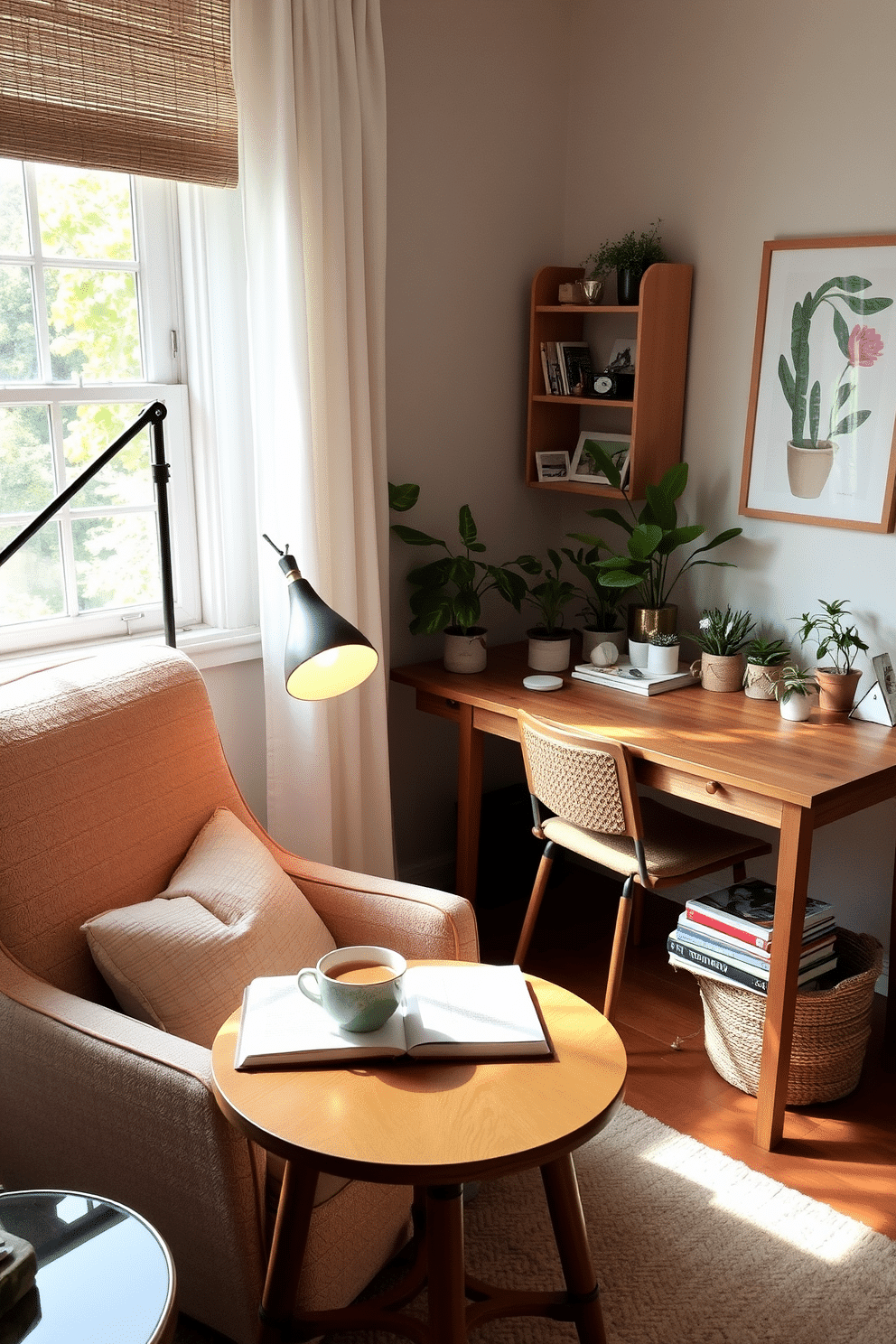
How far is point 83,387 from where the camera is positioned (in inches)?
98.6

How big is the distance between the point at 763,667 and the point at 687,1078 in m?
0.92

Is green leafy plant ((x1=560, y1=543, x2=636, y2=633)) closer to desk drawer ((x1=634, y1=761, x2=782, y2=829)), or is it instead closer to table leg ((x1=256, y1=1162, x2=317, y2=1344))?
desk drawer ((x1=634, y1=761, x2=782, y2=829))

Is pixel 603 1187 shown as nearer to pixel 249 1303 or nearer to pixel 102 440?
pixel 249 1303

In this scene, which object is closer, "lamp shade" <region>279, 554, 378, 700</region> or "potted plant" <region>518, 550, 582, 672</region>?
"lamp shade" <region>279, 554, 378, 700</region>

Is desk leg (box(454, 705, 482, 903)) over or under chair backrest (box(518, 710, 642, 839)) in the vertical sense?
under

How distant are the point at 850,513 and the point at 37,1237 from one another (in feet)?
7.16

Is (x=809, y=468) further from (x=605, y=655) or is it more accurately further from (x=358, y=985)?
(x=358, y=985)

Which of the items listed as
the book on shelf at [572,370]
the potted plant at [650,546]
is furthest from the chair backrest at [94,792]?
the book on shelf at [572,370]

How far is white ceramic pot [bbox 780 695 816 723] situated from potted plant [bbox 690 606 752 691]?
0.22 m

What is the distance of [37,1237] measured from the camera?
1.30 metres

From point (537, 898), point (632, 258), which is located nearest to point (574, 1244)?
point (537, 898)

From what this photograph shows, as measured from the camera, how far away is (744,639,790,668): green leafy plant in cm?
269

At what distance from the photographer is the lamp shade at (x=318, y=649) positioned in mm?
1760

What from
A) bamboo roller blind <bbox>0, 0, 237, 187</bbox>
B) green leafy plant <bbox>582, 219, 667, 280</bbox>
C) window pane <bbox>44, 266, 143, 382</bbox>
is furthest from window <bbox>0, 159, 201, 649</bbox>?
green leafy plant <bbox>582, 219, 667, 280</bbox>
